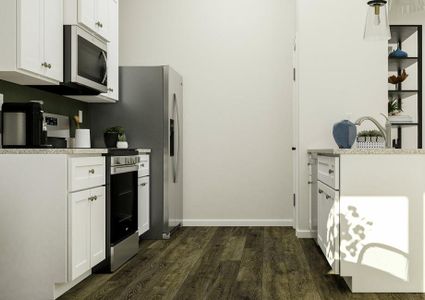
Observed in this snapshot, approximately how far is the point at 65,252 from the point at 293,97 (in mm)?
3326

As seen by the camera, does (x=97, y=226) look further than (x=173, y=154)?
No

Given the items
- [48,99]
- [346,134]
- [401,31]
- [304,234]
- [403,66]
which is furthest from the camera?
[403,66]

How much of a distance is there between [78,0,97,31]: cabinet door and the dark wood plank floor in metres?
1.81

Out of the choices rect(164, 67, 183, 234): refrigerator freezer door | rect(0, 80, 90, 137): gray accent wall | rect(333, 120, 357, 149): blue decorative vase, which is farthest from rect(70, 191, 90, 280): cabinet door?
rect(333, 120, 357, 149): blue decorative vase

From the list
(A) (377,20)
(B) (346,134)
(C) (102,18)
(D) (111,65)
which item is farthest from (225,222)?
(A) (377,20)

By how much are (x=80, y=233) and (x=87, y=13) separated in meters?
1.68

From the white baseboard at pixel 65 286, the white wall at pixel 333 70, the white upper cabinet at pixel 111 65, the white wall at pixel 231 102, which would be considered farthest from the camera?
the white wall at pixel 231 102

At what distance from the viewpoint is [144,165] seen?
189 inches

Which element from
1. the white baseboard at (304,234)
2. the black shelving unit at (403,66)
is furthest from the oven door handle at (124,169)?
the black shelving unit at (403,66)

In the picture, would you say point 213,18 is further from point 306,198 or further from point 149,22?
point 306,198

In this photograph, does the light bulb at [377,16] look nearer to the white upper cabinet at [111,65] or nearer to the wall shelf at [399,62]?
the white upper cabinet at [111,65]

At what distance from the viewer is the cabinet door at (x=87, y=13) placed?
146 inches

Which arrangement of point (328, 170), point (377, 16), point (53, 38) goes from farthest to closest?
point (328, 170) < point (53, 38) < point (377, 16)

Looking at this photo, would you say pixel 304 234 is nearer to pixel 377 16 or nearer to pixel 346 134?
pixel 346 134
